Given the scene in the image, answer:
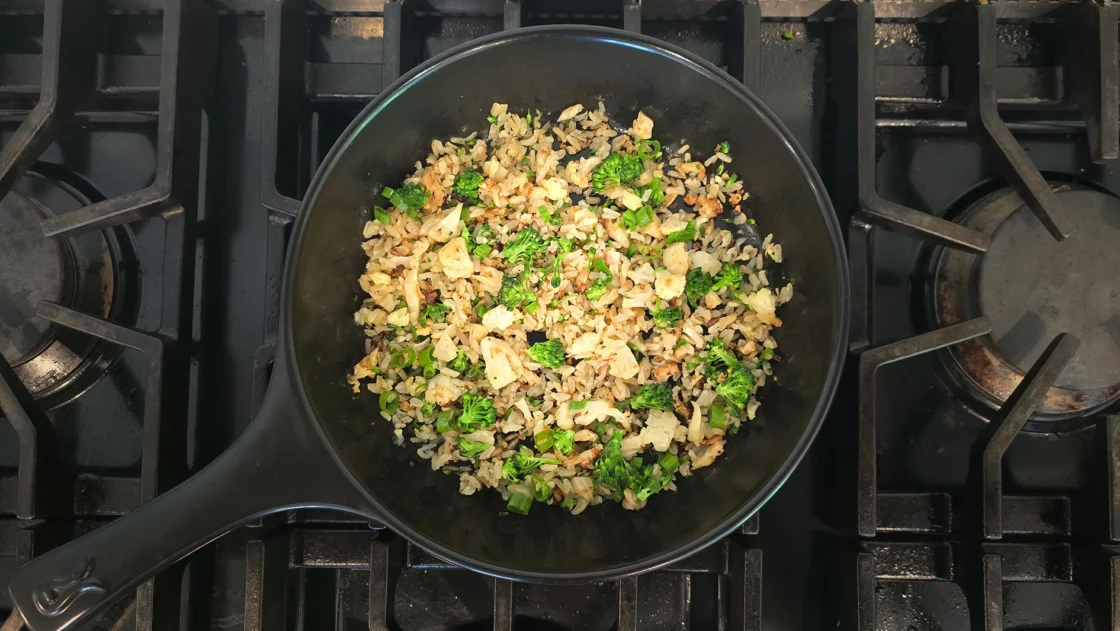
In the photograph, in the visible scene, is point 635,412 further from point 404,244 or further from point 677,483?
point 404,244

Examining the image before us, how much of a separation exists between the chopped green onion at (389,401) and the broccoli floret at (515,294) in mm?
223

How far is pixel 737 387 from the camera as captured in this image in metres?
1.04

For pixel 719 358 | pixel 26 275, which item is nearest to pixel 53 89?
pixel 26 275

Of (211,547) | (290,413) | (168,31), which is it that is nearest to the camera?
(290,413)

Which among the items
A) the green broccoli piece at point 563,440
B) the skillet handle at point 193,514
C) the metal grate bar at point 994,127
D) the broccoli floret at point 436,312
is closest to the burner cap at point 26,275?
the skillet handle at point 193,514

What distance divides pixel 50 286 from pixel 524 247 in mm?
762

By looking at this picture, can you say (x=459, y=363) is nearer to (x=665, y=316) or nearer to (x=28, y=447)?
(x=665, y=316)

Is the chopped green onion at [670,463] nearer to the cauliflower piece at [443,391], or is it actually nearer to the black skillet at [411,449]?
the black skillet at [411,449]

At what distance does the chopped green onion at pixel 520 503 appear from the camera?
1056mm

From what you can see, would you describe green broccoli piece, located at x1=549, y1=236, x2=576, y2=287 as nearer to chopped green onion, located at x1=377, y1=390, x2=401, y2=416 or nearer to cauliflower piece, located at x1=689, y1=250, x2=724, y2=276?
cauliflower piece, located at x1=689, y1=250, x2=724, y2=276

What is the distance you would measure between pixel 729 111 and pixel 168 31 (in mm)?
829

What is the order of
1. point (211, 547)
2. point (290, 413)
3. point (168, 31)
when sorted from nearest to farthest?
point (290, 413), point (168, 31), point (211, 547)

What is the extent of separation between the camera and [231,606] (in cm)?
112

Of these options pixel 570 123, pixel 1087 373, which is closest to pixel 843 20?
pixel 570 123
